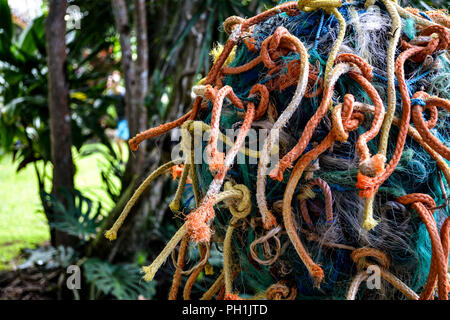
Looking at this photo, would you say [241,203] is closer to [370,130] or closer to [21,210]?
[370,130]

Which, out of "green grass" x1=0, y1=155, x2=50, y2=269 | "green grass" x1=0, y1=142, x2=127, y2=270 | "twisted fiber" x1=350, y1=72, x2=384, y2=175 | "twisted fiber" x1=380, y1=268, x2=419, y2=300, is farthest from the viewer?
"green grass" x1=0, y1=155, x2=50, y2=269

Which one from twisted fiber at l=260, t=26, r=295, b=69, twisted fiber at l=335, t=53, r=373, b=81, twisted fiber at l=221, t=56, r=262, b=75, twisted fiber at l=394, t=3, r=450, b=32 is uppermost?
twisted fiber at l=394, t=3, r=450, b=32

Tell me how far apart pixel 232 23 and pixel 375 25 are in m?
0.19

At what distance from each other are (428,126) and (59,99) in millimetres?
1397

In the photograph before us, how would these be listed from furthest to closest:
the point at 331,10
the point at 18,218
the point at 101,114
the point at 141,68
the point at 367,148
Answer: the point at 18,218
the point at 101,114
the point at 141,68
the point at 331,10
the point at 367,148

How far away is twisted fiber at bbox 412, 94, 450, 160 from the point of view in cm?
47

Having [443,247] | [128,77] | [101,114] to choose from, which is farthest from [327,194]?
[101,114]

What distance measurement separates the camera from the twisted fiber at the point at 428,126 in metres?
0.47

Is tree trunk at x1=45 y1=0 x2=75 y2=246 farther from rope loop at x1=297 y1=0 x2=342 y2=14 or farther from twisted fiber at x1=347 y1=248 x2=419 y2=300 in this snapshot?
twisted fiber at x1=347 y1=248 x2=419 y2=300

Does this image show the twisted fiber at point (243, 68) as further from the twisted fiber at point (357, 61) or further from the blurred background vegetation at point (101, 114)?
the blurred background vegetation at point (101, 114)

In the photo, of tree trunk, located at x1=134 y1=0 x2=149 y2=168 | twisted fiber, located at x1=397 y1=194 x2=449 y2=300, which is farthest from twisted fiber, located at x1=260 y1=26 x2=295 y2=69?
tree trunk, located at x1=134 y1=0 x2=149 y2=168

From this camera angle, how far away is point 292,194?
1.58 feet

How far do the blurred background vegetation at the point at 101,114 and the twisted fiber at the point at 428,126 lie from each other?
89 cm
